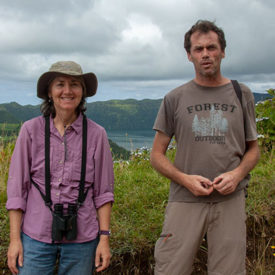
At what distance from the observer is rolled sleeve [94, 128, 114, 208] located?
103 inches

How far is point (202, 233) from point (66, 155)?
44.4 inches

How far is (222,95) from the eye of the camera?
277 centimetres

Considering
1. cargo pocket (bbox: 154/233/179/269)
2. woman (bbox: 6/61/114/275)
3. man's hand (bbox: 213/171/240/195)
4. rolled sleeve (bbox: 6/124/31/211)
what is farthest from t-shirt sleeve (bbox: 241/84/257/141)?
rolled sleeve (bbox: 6/124/31/211)

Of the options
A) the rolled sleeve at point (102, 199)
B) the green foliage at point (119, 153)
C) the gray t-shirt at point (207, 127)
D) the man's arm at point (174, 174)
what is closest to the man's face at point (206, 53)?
the gray t-shirt at point (207, 127)

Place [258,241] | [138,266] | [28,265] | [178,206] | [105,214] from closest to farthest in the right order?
[28,265] → [105,214] → [178,206] → [138,266] → [258,241]

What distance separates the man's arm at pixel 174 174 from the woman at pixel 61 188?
42 cm

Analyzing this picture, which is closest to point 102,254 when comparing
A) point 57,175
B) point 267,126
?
point 57,175

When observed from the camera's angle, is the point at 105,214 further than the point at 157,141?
No

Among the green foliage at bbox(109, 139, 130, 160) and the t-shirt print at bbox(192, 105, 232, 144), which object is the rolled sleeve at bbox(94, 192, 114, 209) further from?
the green foliage at bbox(109, 139, 130, 160)

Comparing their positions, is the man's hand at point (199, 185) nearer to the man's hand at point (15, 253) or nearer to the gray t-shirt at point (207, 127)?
the gray t-shirt at point (207, 127)

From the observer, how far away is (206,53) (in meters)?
2.75

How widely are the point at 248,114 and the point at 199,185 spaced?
649 millimetres

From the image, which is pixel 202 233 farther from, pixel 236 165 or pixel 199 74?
pixel 199 74

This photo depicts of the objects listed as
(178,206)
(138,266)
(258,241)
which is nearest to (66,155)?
(178,206)
